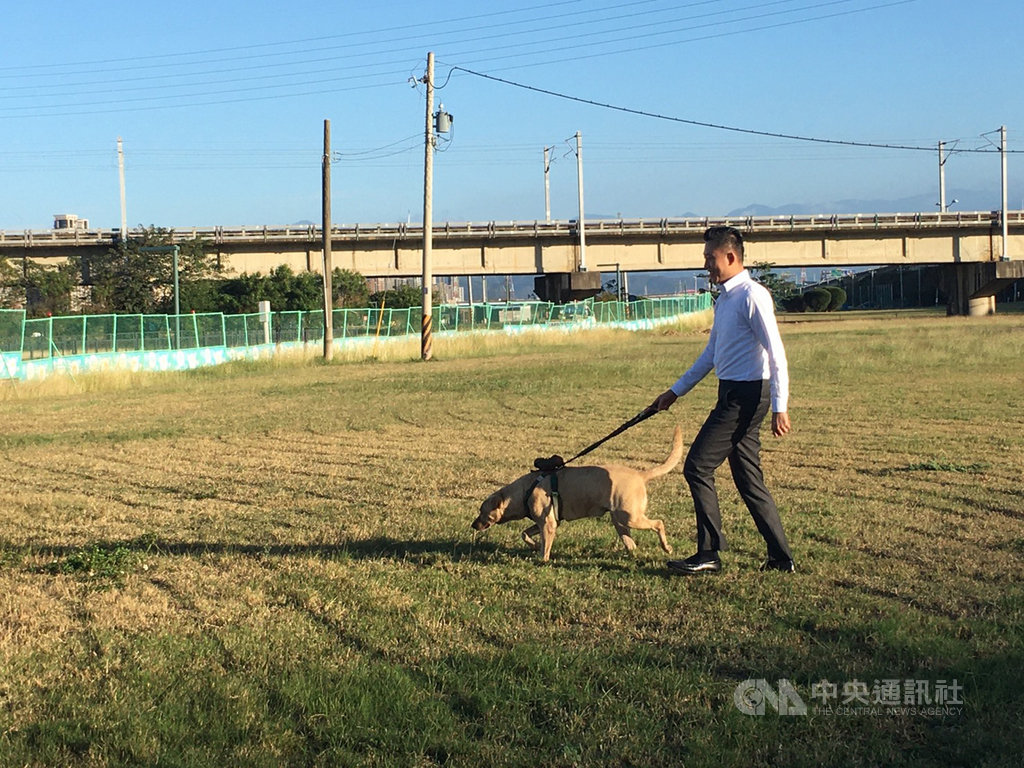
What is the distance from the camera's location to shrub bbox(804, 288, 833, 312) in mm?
97938

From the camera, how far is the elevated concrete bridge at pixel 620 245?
58.2 meters

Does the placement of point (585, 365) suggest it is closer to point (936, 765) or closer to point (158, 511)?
point (158, 511)

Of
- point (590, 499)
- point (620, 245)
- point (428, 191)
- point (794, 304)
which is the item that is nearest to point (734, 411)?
point (590, 499)

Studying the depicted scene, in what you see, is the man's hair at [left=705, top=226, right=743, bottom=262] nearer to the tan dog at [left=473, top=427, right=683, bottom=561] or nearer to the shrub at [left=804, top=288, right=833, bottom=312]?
the tan dog at [left=473, top=427, right=683, bottom=561]

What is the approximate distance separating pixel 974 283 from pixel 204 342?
5077 centimetres

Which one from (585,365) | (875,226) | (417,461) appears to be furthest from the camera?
(875,226)

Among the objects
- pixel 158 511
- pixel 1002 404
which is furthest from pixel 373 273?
pixel 158 511

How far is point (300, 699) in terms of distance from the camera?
13.6 feet

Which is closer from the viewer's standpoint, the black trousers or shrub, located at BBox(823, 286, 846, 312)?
the black trousers

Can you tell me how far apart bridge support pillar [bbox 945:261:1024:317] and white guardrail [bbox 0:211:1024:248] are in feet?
9.35

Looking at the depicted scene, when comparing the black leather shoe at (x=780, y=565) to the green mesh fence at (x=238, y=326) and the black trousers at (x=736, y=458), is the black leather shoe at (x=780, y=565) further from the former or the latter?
the green mesh fence at (x=238, y=326)

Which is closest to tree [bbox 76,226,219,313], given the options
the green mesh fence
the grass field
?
the green mesh fence

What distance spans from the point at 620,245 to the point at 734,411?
59.2m

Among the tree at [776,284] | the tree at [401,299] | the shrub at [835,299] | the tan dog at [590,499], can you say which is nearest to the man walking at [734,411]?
the tan dog at [590,499]
